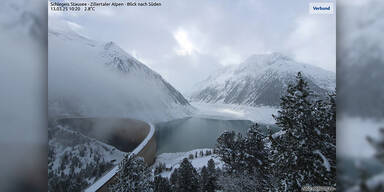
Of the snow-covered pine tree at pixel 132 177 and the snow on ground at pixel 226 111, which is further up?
the snow on ground at pixel 226 111

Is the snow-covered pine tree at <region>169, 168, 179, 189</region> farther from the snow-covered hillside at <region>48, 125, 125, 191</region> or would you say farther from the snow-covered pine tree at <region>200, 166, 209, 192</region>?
the snow-covered hillside at <region>48, 125, 125, 191</region>

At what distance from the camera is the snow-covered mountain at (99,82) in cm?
249

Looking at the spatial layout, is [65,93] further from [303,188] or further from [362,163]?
[362,163]

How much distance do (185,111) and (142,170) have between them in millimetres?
1368

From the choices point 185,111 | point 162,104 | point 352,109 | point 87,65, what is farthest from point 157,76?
point 352,109

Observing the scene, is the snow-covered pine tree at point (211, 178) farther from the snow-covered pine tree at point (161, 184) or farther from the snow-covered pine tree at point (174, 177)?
the snow-covered pine tree at point (161, 184)

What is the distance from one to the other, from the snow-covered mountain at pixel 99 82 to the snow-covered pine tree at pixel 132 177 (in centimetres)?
74

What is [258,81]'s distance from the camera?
12.0 feet

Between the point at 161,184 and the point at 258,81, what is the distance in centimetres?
271

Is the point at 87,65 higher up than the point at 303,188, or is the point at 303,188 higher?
the point at 87,65

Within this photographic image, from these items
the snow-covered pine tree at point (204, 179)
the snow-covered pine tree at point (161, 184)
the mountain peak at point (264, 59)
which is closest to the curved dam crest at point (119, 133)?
the snow-covered pine tree at point (161, 184)

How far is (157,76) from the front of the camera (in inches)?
118

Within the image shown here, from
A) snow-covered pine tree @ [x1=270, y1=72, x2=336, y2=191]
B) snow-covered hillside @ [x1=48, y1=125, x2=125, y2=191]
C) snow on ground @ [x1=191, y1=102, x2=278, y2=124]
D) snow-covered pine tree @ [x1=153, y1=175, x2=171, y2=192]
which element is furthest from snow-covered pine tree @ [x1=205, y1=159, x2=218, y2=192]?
snow-covered hillside @ [x1=48, y1=125, x2=125, y2=191]

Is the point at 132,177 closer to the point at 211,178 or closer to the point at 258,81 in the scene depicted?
the point at 211,178
